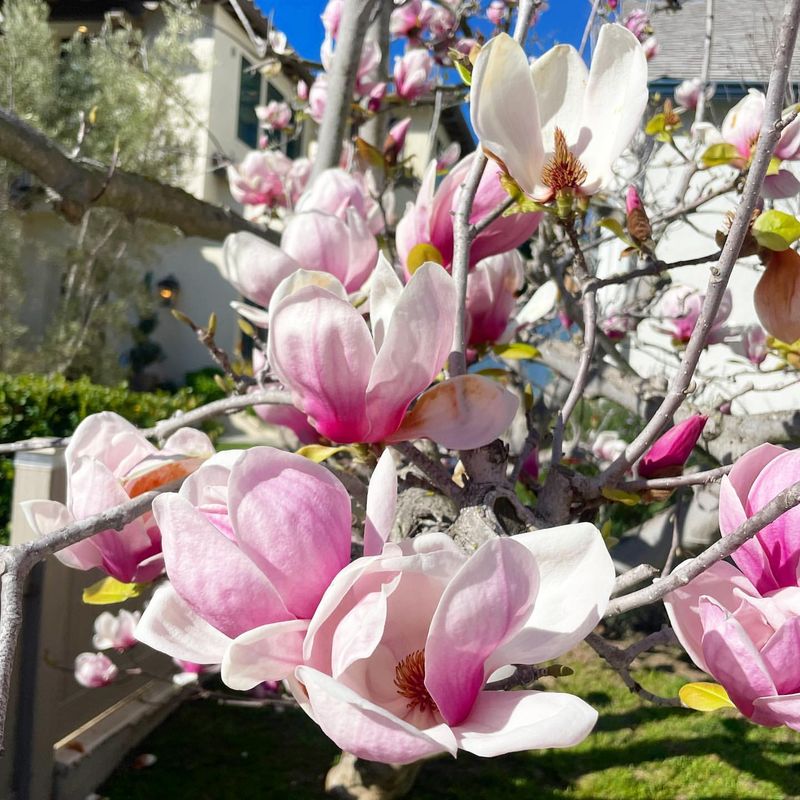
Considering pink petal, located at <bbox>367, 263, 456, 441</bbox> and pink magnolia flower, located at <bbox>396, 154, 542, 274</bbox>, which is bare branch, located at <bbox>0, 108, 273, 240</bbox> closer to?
pink magnolia flower, located at <bbox>396, 154, 542, 274</bbox>

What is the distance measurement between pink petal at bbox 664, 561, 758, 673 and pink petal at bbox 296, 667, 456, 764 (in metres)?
0.19

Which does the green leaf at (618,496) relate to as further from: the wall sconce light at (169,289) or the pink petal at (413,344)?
the wall sconce light at (169,289)

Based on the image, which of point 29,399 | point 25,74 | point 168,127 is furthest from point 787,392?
point 25,74

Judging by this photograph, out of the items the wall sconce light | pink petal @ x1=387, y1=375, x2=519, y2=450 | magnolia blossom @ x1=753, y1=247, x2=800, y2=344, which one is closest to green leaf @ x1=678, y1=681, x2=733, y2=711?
pink petal @ x1=387, y1=375, x2=519, y2=450

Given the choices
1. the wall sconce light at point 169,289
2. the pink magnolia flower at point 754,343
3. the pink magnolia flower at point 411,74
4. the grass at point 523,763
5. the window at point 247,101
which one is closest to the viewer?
the pink magnolia flower at point 754,343

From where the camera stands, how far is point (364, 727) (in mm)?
345

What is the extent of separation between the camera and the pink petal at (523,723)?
Answer: 35 cm

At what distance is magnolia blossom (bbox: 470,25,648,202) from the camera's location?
0.55 metres

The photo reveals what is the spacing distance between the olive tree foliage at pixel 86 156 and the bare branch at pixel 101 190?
8284mm

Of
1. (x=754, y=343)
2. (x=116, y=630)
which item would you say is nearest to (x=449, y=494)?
(x=754, y=343)

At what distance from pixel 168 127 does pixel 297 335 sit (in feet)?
37.8

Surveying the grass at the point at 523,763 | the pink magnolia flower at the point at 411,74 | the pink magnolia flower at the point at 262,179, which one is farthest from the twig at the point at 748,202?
the grass at the point at 523,763

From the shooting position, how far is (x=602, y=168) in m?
0.60

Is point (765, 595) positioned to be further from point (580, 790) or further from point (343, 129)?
point (580, 790)
